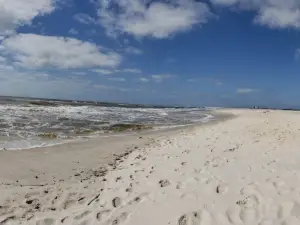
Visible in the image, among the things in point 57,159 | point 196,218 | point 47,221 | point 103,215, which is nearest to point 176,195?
point 196,218

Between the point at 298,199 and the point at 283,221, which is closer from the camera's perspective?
the point at 283,221

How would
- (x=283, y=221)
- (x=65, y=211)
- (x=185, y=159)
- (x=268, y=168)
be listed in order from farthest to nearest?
(x=185, y=159), (x=268, y=168), (x=65, y=211), (x=283, y=221)

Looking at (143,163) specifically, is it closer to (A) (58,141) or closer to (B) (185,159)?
(B) (185,159)

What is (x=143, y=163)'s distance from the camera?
7.98 meters

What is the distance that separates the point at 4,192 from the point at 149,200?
266cm

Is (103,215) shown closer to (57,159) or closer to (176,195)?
(176,195)

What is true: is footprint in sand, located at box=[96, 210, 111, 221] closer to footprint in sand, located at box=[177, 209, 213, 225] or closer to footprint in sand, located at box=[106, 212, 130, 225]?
footprint in sand, located at box=[106, 212, 130, 225]

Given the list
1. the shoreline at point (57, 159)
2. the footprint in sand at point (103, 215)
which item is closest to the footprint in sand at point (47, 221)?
the footprint in sand at point (103, 215)

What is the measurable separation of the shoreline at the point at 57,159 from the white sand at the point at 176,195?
2.25 ft

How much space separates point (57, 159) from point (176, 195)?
177 inches

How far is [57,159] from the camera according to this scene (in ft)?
28.0

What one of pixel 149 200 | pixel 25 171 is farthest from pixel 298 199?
pixel 25 171

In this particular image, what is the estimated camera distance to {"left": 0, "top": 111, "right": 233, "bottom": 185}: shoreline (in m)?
6.83

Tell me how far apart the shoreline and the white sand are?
0.69 metres
